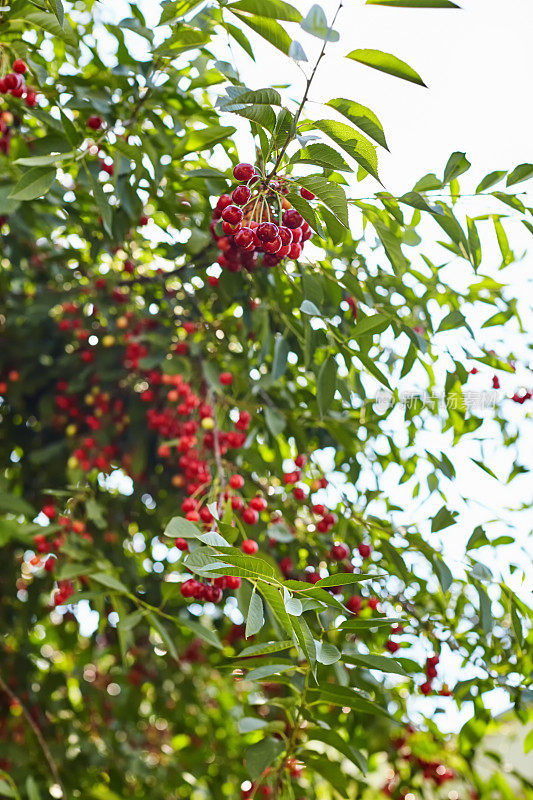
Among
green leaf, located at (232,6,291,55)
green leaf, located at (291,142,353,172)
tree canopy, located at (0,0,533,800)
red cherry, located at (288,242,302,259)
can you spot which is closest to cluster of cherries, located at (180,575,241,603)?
tree canopy, located at (0,0,533,800)

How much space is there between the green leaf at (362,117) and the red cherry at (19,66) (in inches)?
23.8

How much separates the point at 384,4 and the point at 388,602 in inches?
37.9

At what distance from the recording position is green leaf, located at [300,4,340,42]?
0.63 meters

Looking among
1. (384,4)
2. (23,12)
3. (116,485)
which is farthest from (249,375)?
(384,4)

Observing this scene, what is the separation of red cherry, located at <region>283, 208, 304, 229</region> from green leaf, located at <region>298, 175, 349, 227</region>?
10 cm

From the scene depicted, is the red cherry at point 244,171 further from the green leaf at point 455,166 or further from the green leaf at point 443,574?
the green leaf at point 443,574

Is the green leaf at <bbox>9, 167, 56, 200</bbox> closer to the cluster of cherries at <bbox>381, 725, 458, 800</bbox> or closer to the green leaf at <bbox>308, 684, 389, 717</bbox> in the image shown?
the green leaf at <bbox>308, 684, 389, 717</bbox>

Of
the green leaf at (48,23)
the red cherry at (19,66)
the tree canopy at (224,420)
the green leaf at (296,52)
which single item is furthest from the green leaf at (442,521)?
the red cherry at (19,66)

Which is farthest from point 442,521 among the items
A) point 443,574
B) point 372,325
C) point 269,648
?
point 269,648

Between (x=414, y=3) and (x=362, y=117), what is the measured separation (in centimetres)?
11

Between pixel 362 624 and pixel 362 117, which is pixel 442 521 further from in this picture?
pixel 362 117

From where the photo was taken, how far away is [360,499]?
1.32m

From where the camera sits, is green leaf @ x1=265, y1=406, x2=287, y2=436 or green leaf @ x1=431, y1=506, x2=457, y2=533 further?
green leaf @ x1=265, y1=406, x2=287, y2=436

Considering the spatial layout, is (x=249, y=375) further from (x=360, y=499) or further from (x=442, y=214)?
(x=442, y=214)
